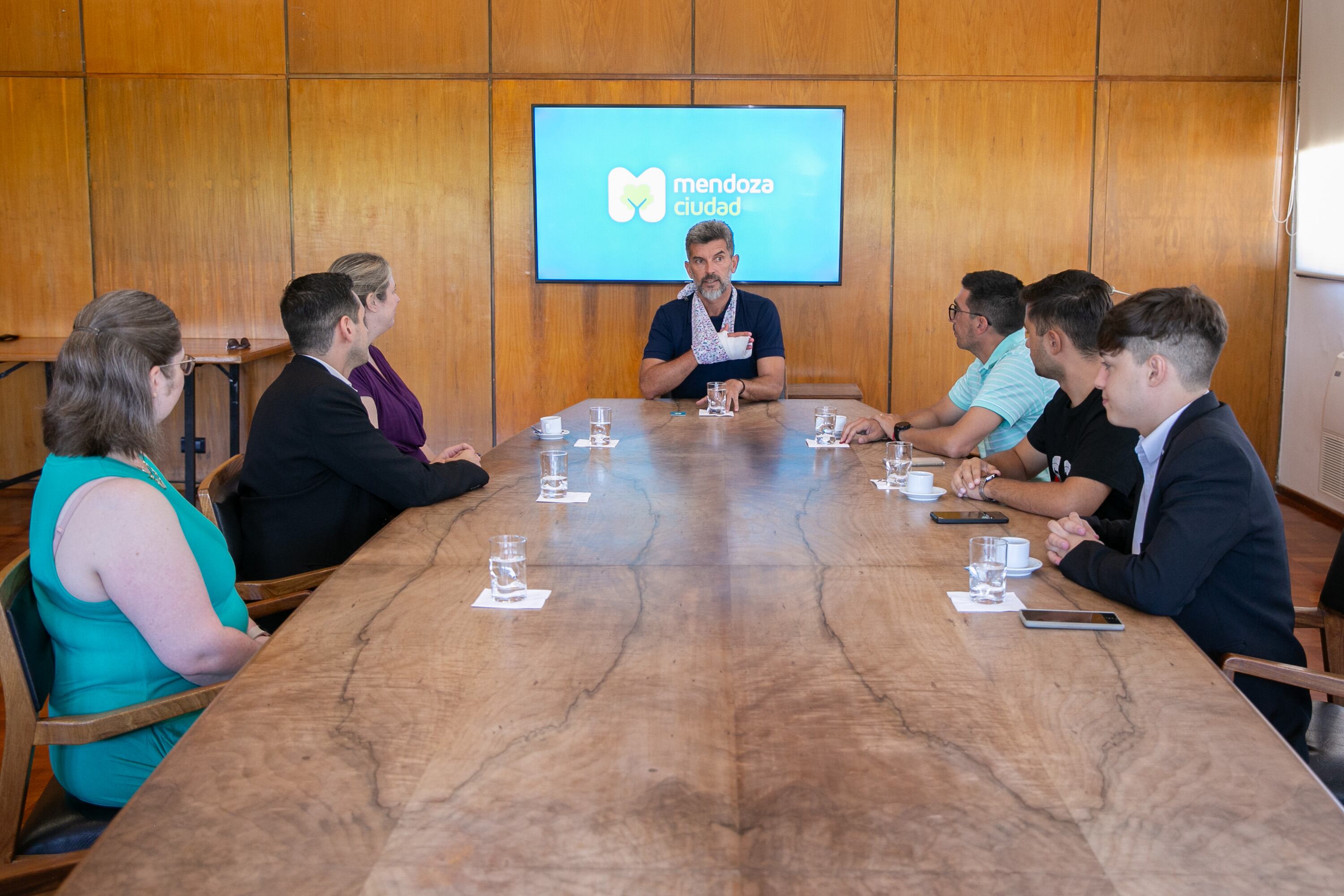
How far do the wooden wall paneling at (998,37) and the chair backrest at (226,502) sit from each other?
14.7 feet

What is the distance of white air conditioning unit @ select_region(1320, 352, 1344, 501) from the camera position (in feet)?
17.7

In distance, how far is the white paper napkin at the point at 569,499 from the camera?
105 inches

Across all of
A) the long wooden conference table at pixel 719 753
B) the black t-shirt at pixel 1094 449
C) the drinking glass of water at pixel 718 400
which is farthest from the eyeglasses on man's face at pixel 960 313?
the long wooden conference table at pixel 719 753

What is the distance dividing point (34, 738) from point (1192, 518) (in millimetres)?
1869

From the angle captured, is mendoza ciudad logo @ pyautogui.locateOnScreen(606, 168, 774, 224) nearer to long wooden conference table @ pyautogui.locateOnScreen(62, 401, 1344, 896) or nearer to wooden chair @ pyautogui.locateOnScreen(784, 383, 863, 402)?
wooden chair @ pyautogui.locateOnScreen(784, 383, 863, 402)

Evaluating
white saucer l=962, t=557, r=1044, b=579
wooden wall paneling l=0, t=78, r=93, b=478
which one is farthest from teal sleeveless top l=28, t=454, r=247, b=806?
wooden wall paneling l=0, t=78, r=93, b=478

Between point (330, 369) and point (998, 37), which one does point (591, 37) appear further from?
point (330, 369)

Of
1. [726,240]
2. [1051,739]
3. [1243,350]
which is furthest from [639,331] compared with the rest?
[1051,739]

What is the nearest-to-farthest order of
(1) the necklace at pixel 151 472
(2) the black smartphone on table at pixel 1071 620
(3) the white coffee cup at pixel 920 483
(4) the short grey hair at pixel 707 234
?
(2) the black smartphone on table at pixel 1071 620 < (1) the necklace at pixel 151 472 < (3) the white coffee cup at pixel 920 483 < (4) the short grey hair at pixel 707 234

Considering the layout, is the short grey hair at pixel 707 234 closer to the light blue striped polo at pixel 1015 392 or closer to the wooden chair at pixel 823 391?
the wooden chair at pixel 823 391

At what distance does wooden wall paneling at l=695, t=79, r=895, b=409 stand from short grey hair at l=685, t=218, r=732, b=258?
4.96 ft

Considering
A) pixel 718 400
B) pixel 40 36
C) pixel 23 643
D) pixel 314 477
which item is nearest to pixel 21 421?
pixel 40 36

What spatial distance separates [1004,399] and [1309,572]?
91.6 inches

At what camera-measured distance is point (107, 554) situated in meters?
1.74
